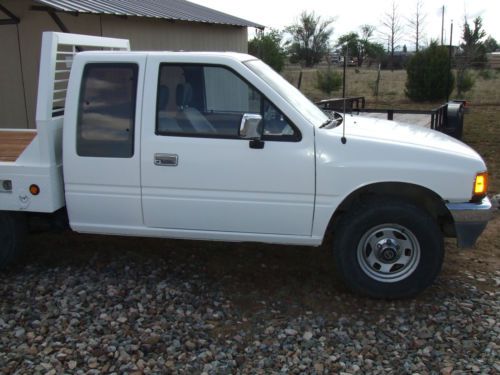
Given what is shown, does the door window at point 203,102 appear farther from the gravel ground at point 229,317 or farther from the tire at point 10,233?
the tire at point 10,233

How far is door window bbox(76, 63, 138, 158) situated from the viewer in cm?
446

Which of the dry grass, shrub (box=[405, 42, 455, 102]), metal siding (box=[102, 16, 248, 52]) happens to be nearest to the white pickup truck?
metal siding (box=[102, 16, 248, 52])

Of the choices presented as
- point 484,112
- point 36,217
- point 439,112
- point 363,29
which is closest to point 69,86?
point 36,217

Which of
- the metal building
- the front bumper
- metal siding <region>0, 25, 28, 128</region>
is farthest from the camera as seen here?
metal siding <region>0, 25, 28, 128</region>

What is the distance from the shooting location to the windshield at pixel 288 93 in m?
4.40

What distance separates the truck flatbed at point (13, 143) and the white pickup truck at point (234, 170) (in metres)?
0.26

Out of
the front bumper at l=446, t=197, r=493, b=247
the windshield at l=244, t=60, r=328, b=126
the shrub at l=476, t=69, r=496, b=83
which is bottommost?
the front bumper at l=446, t=197, r=493, b=247

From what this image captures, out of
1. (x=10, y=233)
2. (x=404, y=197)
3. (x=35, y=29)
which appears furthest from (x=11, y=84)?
Answer: (x=404, y=197)

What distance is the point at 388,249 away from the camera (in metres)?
4.36

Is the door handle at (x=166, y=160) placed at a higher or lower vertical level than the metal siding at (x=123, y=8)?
lower

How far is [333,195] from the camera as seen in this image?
425 centimetres

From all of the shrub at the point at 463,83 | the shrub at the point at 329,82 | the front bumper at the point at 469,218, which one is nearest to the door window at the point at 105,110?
the front bumper at the point at 469,218

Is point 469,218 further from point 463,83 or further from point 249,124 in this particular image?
point 463,83

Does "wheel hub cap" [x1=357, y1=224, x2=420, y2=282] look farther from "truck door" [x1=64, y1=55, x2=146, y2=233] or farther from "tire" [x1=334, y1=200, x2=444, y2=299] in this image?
"truck door" [x1=64, y1=55, x2=146, y2=233]
